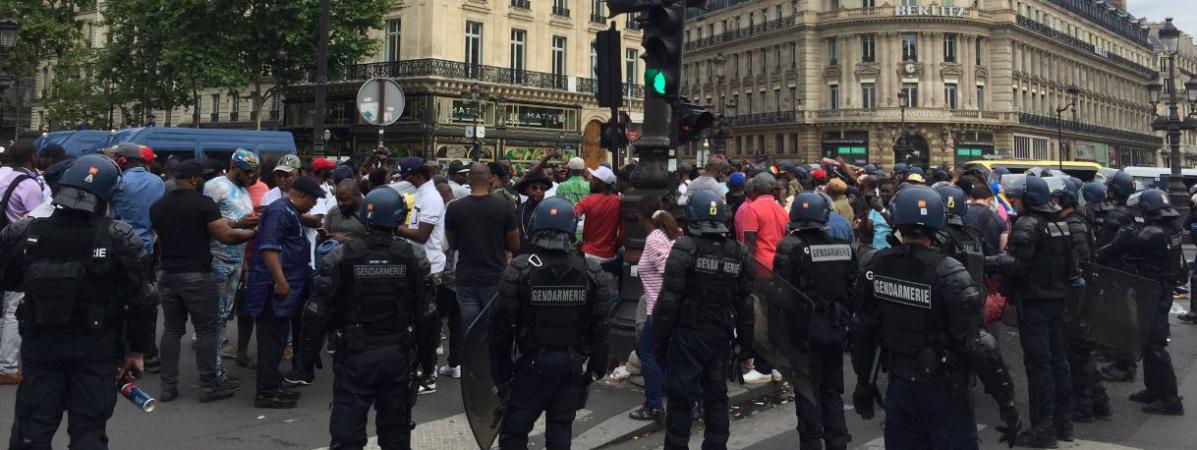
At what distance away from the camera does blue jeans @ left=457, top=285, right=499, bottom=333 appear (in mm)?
7141

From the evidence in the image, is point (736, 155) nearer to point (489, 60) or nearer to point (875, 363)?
point (489, 60)

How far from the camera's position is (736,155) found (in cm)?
6794

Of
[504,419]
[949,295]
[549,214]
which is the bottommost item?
[504,419]

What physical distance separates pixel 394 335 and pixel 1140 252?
20.7ft

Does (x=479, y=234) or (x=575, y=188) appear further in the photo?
(x=575, y=188)

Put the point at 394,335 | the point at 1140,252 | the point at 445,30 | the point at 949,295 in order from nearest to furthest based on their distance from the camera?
the point at 949,295 < the point at 394,335 < the point at 1140,252 < the point at 445,30

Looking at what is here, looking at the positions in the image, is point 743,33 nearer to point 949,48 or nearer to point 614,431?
point 949,48

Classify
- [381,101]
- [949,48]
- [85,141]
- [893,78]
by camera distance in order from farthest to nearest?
[949,48] → [893,78] → [85,141] → [381,101]

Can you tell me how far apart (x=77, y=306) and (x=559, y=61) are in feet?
113

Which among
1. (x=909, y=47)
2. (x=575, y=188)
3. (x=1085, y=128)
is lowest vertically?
(x=575, y=188)

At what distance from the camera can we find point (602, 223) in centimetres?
771

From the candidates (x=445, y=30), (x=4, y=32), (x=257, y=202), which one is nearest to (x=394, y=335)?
(x=257, y=202)

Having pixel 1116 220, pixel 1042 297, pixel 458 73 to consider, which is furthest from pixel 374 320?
pixel 458 73

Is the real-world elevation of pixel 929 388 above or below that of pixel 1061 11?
below
